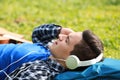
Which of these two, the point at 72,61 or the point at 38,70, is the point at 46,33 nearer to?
the point at 38,70

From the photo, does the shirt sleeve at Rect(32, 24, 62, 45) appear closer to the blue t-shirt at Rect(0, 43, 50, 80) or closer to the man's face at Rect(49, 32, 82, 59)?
the blue t-shirt at Rect(0, 43, 50, 80)

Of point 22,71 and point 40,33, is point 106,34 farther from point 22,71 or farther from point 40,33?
point 22,71

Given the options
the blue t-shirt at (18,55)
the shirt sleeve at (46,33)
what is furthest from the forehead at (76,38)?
the shirt sleeve at (46,33)

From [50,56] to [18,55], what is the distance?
0.35 metres

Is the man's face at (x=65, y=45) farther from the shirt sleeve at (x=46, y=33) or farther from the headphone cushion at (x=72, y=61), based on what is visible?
the shirt sleeve at (x=46, y=33)

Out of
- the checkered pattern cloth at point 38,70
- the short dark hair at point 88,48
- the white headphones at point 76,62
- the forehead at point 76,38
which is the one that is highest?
the forehead at point 76,38

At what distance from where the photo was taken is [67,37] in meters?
4.33

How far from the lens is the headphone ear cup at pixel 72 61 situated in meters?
3.99

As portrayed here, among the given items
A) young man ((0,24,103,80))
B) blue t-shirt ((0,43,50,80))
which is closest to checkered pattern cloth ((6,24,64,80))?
young man ((0,24,103,80))

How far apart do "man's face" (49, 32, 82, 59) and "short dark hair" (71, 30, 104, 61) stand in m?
0.08

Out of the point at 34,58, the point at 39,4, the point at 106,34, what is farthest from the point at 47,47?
the point at 39,4

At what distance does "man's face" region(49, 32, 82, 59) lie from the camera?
4199 mm

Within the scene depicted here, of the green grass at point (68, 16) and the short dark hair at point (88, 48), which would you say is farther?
the green grass at point (68, 16)

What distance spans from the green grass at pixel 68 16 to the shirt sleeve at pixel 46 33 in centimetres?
151
